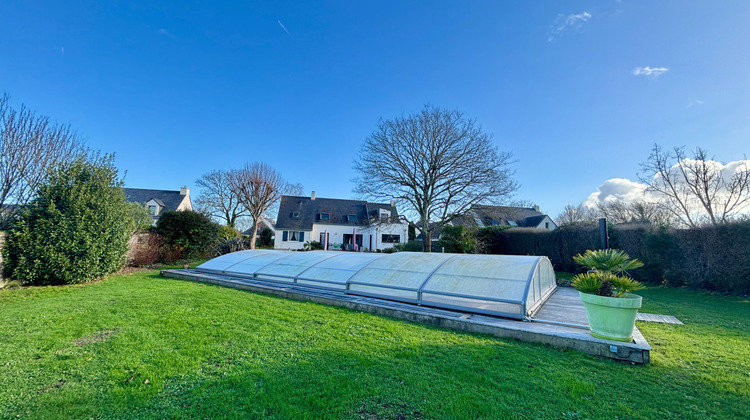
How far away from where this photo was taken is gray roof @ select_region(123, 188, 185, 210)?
89.6 ft

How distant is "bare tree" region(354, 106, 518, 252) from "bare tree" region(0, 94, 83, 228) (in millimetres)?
12216

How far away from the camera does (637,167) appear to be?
15125mm

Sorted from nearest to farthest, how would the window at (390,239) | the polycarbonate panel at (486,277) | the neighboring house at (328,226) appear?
the polycarbonate panel at (486,277), the neighboring house at (328,226), the window at (390,239)

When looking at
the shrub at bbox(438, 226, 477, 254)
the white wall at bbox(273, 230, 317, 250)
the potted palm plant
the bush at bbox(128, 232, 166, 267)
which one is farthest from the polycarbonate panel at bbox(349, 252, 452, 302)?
the white wall at bbox(273, 230, 317, 250)

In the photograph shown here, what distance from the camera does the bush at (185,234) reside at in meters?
14.0

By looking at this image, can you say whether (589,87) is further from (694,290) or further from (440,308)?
(440,308)

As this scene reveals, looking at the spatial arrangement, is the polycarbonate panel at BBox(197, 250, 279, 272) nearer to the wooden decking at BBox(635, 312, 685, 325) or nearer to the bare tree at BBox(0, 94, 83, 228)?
the bare tree at BBox(0, 94, 83, 228)

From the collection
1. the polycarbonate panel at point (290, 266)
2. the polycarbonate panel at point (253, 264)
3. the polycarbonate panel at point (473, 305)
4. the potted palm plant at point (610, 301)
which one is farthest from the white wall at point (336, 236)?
the potted palm plant at point (610, 301)

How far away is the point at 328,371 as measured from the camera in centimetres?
292

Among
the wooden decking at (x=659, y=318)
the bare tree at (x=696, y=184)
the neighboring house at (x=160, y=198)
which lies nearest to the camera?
the wooden decking at (x=659, y=318)

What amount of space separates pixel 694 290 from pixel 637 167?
8668 millimetres

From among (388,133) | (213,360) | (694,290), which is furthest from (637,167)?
(213,360)

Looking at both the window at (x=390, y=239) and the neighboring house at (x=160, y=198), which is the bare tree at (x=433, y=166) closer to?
the window at (x=390, y=239)

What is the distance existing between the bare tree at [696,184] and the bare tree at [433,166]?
7.39 meters
